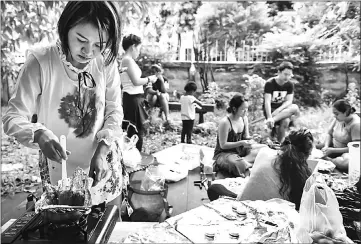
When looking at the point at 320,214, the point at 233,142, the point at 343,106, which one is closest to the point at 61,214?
the point at 320,214

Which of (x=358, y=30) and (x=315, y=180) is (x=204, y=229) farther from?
(x=358, y=30)

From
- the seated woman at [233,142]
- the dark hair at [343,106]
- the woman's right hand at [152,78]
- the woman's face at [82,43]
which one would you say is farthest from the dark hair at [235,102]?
the woman's face at [82,43]

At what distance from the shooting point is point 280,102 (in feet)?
9.77

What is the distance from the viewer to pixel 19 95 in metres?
1.49

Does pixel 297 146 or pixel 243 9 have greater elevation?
pixel 243 9

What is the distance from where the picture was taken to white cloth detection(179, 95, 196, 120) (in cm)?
289

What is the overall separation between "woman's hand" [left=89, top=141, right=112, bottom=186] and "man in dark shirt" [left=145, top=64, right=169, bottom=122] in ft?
3.53

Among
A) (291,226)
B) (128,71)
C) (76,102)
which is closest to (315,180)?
(291,226)

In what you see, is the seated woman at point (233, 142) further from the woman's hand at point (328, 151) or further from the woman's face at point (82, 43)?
the woman's face at point (82, 43)

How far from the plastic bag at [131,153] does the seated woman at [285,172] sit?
0.88m

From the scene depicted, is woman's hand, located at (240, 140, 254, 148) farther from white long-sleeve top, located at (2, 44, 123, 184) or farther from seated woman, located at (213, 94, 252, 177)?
white long-sleeve top, located at (2, 44, 123, 184)

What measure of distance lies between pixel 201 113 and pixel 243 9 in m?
0.92

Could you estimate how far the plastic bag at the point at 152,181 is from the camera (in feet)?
7.97

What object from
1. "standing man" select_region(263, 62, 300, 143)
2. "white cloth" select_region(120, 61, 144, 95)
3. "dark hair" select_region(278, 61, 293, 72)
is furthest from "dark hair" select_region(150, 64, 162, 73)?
"dark hair" select_region(278, 61, 293, 72)
